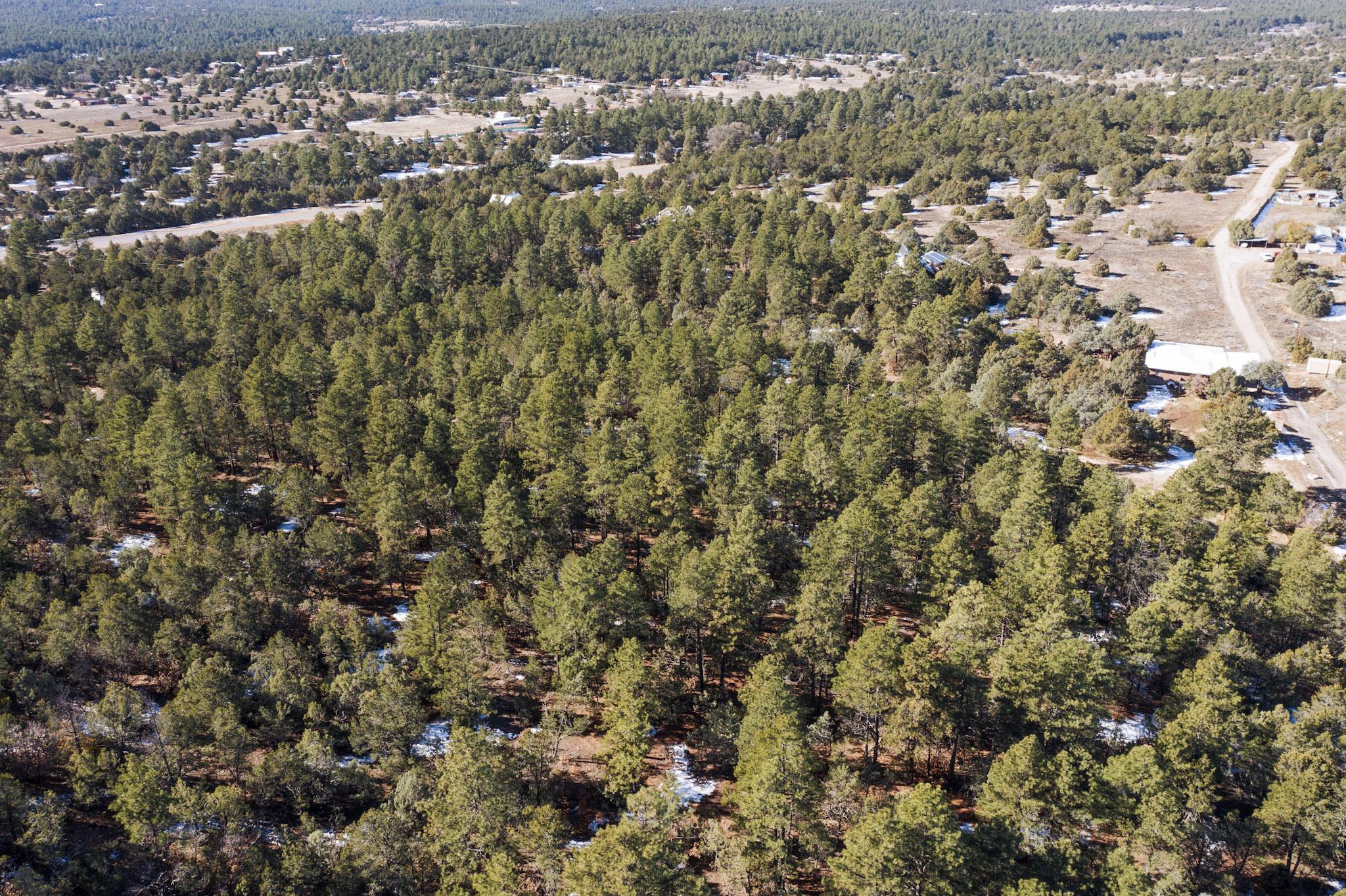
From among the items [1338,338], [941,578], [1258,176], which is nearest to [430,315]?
[941,578]

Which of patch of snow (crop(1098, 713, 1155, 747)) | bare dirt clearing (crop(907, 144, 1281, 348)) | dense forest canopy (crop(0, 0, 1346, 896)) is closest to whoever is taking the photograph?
dense forest canopy (crop(0, 0, 1346, 896))

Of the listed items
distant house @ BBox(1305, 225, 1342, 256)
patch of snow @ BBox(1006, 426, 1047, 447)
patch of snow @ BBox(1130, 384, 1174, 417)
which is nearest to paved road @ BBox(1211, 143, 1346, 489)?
distant house @ BBox(1305, 225, 1342, 256)

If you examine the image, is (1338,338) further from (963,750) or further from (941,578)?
(963,750)

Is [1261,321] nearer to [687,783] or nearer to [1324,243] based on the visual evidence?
[1324,243]

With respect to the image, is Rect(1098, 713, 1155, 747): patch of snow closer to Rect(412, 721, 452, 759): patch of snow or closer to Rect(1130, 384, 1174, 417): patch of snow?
Rect(412, 721, 452, 759): patch of snow

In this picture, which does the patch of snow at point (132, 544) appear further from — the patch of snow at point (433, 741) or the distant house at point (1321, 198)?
the distant house at point (1321, 198)

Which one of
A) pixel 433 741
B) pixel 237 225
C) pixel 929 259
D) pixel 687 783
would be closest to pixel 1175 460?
pixel 929 259
